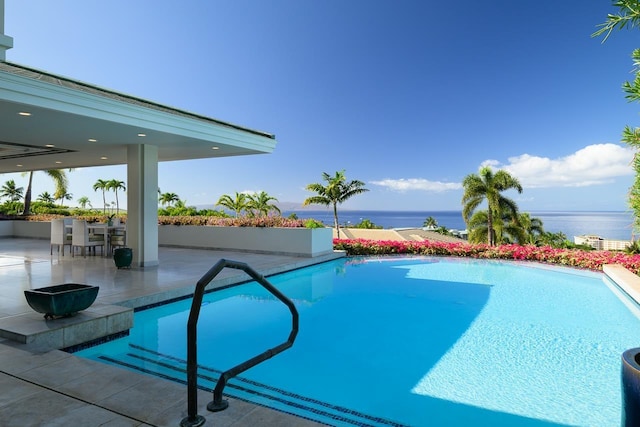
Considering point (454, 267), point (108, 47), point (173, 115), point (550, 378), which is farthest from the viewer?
point (108, 47)

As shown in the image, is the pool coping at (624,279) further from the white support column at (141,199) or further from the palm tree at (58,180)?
the palm tree at (58,180)

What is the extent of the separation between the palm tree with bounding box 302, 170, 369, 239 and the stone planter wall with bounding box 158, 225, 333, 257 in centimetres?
963

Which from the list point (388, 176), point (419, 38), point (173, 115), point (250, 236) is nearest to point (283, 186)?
point (388, 176)

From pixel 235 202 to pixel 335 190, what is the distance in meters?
7.39

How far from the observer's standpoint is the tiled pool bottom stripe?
125 inches

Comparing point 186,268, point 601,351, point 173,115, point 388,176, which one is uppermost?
point 388,176

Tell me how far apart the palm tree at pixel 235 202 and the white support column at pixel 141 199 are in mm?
16563

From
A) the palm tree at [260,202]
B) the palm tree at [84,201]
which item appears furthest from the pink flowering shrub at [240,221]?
the palm tree at [84,201]

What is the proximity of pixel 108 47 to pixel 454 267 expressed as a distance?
20777mm

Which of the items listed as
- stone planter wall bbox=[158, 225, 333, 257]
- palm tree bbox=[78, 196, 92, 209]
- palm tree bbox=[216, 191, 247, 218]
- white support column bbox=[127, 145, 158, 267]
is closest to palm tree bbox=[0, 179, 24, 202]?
palm tree bbox=[78, 196, 92, 209]

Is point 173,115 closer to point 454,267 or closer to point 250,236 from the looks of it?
point 250,236

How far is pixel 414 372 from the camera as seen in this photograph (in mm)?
4129

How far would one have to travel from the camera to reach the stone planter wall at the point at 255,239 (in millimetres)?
11633

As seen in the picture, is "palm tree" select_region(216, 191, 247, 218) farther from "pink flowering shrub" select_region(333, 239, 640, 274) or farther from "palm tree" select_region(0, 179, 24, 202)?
"palm tree" select_region(0, 179, 24, 202)
